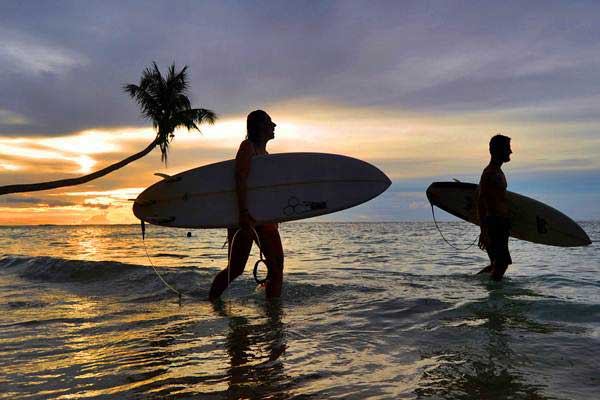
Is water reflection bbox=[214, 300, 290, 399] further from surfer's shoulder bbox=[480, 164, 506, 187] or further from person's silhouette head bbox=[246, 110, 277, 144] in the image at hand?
surfer's shoulder bbox=[480, 164, 506, 187]

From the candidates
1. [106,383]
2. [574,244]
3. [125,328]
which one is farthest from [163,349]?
[574,244]

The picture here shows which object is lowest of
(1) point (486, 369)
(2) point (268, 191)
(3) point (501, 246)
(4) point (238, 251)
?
(1) point (486, 369)

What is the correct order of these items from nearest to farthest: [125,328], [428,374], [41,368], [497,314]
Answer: [428,374] → [41,368] → [125,328] → [497,314]

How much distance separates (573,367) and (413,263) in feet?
28.5

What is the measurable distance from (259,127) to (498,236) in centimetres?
377

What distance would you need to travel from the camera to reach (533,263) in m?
11.1

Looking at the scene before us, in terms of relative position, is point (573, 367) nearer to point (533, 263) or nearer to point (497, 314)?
point (497, 314)

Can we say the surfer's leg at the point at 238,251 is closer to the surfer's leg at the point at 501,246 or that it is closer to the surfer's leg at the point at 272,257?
the surfer's leg at the point at 272,257

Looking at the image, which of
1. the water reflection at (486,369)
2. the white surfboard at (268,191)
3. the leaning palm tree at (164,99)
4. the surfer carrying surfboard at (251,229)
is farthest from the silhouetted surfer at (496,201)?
the leaning palm tree at (164,99)

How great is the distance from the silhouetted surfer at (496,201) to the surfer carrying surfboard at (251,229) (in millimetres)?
3287

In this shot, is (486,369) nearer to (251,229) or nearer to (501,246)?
(251,229)

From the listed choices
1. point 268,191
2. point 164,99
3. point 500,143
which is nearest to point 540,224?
point 500,143

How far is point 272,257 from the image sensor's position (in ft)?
16.4

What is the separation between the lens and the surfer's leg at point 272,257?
4992 mm
